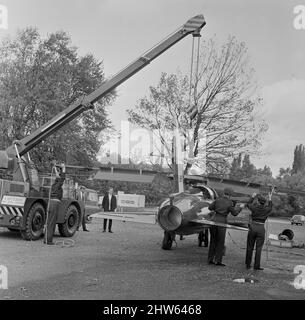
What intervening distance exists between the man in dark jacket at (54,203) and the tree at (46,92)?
17425 mm

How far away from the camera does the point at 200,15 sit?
635 inches

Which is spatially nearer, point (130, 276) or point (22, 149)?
point (130, 276)

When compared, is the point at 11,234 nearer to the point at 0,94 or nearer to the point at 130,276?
the point at 130,276

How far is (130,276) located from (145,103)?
64.7 ft

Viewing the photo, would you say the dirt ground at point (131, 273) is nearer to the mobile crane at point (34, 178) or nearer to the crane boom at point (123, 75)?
the mobile crane at point (34, 178)

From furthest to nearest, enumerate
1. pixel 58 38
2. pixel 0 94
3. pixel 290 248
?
pixel 58 38 → pixel 0 94 → pixel 290 248

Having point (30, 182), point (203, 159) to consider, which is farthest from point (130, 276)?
point (203, 159)

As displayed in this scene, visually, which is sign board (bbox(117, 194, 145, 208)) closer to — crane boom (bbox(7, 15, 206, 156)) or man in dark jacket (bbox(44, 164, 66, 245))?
crane boom (bbox(7, 15, 206, 156))

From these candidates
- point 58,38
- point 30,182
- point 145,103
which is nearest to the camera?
point 30,182

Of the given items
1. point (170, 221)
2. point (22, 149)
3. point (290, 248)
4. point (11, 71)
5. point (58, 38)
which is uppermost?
point (58, 38)

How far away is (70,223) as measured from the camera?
17.5m

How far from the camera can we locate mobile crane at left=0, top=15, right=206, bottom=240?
1480cm

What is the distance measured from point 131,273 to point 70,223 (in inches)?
311
